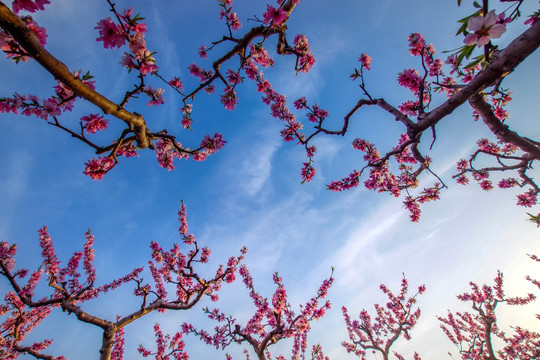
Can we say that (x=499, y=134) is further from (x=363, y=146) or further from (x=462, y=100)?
(x=363, y=146)

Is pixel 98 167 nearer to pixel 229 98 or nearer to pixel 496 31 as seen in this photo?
pixel 229 98

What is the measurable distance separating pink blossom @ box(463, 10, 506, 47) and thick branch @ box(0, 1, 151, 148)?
364 centimetres

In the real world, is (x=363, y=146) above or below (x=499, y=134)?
above

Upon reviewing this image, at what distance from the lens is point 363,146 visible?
6.38 meters

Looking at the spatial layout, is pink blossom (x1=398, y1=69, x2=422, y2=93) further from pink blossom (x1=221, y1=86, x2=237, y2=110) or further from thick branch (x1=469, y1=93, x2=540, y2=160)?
pink blossom (x1=221, y1=86, x2=237, y2=110)

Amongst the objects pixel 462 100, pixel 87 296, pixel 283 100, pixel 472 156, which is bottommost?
pixel 462 100

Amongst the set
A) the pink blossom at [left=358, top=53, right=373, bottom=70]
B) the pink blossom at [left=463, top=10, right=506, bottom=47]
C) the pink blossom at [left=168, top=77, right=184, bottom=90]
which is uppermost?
the pink blossom at [left=168, top=77, right=184, bottom=90]

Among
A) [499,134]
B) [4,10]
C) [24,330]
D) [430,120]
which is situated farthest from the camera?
[24,330]

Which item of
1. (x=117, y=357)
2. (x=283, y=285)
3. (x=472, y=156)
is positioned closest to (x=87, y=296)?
(x=117, y=357)

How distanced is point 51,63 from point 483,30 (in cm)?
387

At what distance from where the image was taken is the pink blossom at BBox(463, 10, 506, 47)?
1.67 meters

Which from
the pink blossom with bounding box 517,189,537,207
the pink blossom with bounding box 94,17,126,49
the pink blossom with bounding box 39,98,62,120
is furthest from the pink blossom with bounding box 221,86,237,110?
the pink blossom with bounding box 517,189,537,207

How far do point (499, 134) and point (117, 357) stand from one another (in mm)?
17309

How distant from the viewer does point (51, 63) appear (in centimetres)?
211
